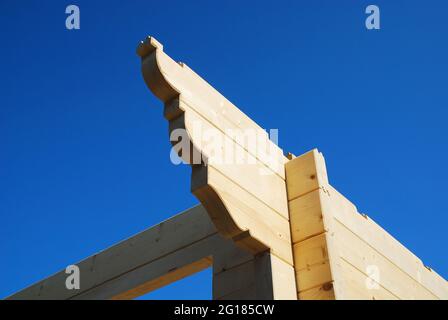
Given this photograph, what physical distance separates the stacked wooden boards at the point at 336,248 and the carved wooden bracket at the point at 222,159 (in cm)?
8

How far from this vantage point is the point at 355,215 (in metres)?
2.83

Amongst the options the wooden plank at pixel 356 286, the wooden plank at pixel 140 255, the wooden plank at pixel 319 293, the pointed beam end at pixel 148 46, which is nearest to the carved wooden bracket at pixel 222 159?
the pointed beam end at pixel 148 46

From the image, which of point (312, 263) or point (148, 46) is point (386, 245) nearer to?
point (312, 263)

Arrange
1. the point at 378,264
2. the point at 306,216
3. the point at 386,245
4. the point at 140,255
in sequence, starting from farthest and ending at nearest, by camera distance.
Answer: the point at 140,255 → the point at 386,245 → the point at 378,264 → the point at 306,216

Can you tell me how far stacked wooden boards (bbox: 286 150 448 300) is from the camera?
2215 mm

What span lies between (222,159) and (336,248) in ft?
1.99

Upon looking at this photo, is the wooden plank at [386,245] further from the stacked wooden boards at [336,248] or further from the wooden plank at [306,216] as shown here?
the wooden plank at [306,216]

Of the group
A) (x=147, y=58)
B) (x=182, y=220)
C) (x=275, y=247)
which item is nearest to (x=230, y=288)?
(x=275, y=247)

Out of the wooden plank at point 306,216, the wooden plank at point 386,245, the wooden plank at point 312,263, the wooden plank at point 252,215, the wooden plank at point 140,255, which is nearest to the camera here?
the wooden plank at point 252,215

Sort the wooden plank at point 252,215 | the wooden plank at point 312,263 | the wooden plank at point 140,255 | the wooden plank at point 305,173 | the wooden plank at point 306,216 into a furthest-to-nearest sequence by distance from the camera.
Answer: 1. the wooden plank at point 140,255
2. the wooden plank at point 305,173
3. the wooden plank at point 306,216
4. the wooden plank at point 312,263
5. the wooden plank at point 252,215

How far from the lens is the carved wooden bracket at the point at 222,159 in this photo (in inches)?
81.6

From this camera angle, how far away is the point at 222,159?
2178 mm

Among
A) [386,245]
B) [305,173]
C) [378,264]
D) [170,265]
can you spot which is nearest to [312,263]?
[305,173]
